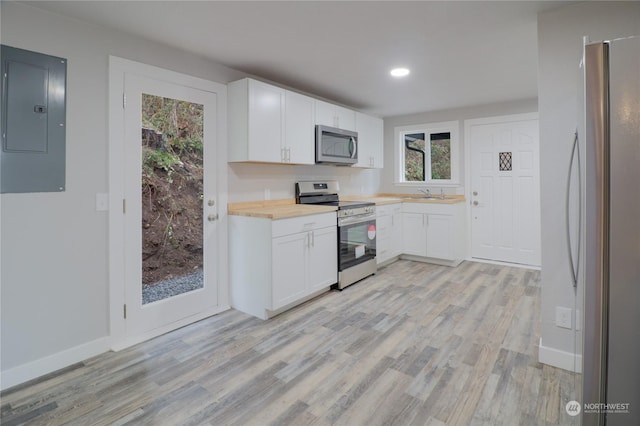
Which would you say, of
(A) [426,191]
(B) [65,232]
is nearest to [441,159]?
(A) [426,191]

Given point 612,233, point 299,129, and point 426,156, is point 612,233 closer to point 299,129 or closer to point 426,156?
point 299,129

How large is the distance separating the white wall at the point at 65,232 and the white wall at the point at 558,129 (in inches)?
114

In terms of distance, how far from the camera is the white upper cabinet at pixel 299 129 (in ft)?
11.4

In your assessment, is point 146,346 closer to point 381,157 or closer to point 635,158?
point 635,158

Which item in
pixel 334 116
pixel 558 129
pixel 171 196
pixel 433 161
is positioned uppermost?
pixel 334 116

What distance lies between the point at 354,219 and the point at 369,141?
146cm

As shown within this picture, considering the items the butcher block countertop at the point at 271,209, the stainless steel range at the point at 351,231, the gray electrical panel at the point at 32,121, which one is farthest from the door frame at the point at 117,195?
the stainless steel range at the point at 351,231

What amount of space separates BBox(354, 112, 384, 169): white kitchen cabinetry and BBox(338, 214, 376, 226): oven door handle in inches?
32.7

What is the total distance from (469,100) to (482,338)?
10.8 feet

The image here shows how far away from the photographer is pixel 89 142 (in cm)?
232

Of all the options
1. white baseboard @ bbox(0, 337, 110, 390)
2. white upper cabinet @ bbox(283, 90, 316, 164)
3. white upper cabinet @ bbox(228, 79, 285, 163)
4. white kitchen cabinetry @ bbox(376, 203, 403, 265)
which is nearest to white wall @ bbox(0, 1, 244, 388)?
white baseboard @ bbox(0, 337, 110, 390)

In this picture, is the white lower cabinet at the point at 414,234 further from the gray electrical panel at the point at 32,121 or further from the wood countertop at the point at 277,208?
the gray electrical panel at the point at 32,121

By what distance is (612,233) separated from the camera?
1.21 meters

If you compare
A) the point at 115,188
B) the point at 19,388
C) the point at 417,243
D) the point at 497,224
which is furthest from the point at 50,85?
the point at 497,224
